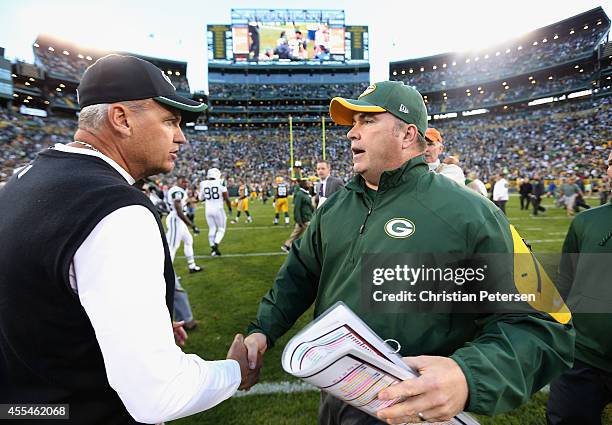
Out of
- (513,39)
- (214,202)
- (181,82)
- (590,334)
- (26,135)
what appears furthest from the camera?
(181,82)

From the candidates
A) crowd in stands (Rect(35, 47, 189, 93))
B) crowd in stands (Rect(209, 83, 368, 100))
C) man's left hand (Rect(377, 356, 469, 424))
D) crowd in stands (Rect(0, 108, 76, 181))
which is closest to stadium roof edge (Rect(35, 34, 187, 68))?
crowd in stands (Rect(35, 47, 189, 93))

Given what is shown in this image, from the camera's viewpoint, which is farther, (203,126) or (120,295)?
(203,126)

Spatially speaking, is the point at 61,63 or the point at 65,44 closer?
the point at 61,63

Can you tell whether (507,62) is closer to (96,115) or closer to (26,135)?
(96,115)

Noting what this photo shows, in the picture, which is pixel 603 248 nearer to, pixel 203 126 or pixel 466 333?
pixel 466 333

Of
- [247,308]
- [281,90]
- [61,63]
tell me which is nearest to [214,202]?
[247,308]

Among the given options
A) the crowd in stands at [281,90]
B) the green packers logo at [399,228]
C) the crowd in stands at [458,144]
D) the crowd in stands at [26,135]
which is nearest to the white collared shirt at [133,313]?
the green packers logo at [399,228]

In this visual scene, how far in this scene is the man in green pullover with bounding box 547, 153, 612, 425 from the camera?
1913 mm

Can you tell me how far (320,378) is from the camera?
37.6 inches

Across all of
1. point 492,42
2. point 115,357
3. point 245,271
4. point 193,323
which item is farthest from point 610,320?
point 492,42

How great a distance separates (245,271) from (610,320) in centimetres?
627

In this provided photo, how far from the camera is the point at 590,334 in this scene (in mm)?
1969

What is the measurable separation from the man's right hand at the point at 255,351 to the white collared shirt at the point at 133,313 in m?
0.43

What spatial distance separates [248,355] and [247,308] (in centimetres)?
391
